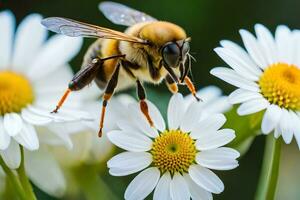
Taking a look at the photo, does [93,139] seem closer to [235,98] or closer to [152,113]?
[152,113]

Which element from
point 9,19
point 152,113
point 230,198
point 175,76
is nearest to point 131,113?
point 152,113

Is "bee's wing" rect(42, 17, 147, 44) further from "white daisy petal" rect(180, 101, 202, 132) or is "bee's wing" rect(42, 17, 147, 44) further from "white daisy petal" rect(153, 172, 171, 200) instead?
"white daisy petal" rect(153, 172, 171, 200)

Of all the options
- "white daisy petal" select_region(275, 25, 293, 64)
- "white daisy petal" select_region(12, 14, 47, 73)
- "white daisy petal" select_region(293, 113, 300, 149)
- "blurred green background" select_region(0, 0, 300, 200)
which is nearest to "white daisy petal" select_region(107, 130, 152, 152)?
"white daisy petal" select_region(293, 113, 300, 149)

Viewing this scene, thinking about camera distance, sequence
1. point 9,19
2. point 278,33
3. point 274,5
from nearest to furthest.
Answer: point 278,33, point 9,19, point 274,5

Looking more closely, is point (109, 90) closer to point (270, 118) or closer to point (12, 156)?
point (12, 156)

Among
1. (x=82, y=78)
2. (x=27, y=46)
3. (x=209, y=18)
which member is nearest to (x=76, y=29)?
(x=82, y=78)

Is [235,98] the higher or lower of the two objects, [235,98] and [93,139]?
the higher
